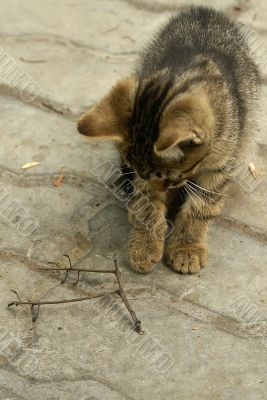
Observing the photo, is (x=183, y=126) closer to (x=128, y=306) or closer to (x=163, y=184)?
(x=163, y=184)

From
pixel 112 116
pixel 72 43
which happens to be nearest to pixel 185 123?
pixel 112 116

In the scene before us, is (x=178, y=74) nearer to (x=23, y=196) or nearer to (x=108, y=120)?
(x=108, y=120)

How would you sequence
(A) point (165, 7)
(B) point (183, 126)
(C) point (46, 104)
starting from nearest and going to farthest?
(B) point (183, 126)
(C) point (46, 104)
(A) point (165, 7)

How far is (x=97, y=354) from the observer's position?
292 cm

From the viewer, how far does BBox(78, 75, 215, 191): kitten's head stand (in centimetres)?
287

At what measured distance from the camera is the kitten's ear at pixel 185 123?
2.68m

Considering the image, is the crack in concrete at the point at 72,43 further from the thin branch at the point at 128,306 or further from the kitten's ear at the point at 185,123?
the thin branch at the point at 128,306

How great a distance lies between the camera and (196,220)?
3516 millimetres

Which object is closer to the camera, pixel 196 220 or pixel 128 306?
pixel 128 306

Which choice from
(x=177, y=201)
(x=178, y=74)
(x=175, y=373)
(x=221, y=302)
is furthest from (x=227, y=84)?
(x=175, y=373)

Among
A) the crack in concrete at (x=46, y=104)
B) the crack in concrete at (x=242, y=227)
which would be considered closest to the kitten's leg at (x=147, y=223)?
the crack in concrete at (x=242, y=227)

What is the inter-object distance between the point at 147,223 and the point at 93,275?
1.30ft

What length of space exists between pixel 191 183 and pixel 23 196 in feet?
2.97

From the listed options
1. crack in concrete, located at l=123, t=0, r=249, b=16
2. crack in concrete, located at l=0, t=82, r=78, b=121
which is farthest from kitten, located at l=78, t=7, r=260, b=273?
crack in concrete, located at l=123, t=0, r=249, b=16
